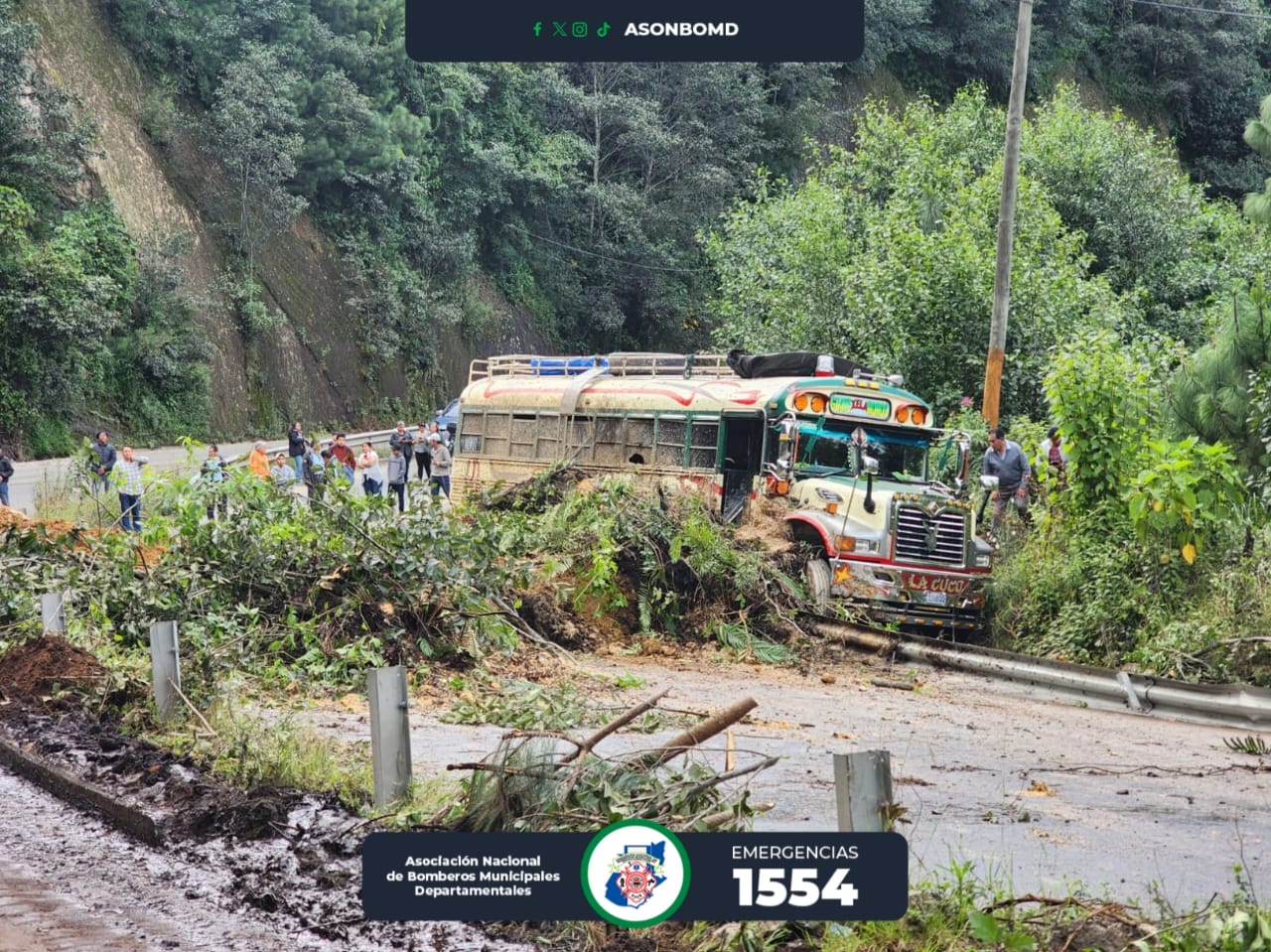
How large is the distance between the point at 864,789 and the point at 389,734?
304 cm

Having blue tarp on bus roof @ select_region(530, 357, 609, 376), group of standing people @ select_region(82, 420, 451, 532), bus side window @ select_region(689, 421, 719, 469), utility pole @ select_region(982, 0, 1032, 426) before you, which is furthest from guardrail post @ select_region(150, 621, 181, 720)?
utility pole @ select_region(982, 0, 1032, 426)

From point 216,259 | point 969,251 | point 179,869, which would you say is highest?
point 216,259

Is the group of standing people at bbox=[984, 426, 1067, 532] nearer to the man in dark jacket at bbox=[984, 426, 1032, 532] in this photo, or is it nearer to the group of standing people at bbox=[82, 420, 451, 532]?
the man in dark jacket at bbox=[984, 426, 1032, 532]

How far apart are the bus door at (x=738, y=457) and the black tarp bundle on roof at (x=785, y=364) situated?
1609 millimetres

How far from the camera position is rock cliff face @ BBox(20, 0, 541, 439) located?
42875 mm

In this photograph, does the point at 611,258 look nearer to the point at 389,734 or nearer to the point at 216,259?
the point at 216,259

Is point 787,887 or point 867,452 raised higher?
point 867,452

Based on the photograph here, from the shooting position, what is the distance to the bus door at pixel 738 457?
17.7 m

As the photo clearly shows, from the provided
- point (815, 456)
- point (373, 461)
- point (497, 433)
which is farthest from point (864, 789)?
point (373, 461)

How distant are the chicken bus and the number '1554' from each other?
1133 centimetres

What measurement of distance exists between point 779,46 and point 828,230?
2766 cm

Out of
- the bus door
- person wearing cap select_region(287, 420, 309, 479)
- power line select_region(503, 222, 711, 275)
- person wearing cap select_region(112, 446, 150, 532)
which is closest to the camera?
the bus door

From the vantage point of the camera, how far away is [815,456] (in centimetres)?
1722

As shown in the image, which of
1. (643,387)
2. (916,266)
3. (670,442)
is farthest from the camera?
(916,266)
